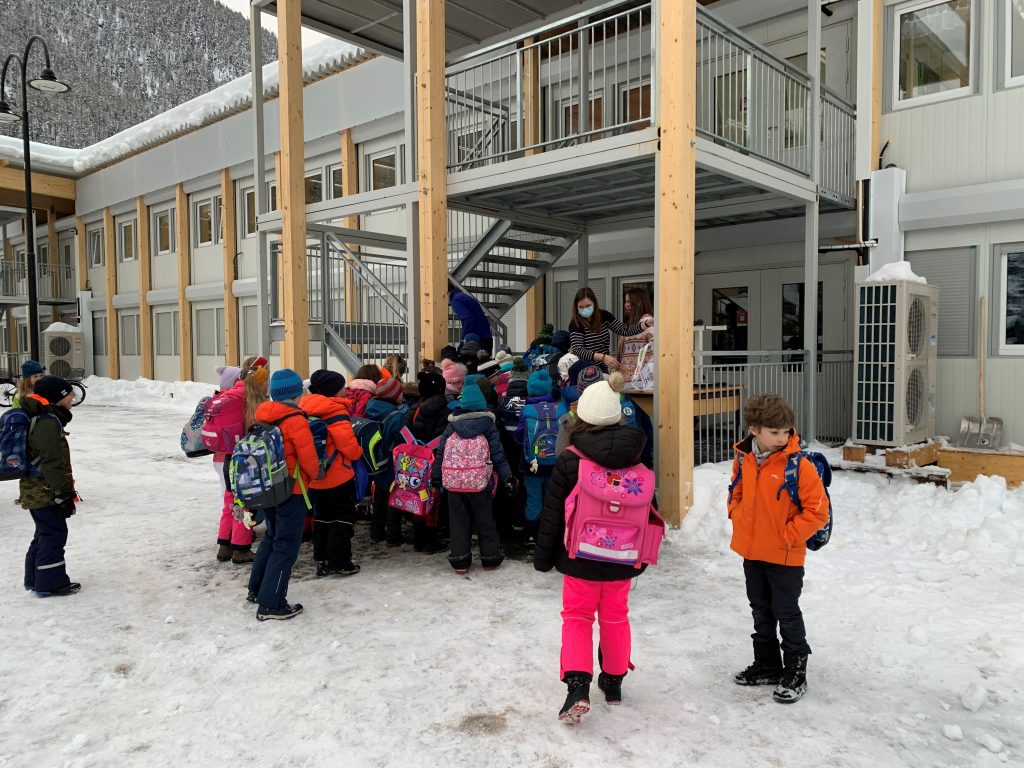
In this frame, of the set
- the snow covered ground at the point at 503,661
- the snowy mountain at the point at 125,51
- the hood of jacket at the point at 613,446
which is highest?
the snowy mountain at the point at 125,51

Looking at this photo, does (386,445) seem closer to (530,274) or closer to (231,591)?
(231,591)

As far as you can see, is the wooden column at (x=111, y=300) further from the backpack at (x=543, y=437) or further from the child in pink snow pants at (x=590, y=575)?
the child in pink snow pants at (x=590, y=575)

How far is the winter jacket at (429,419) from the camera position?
5.83m

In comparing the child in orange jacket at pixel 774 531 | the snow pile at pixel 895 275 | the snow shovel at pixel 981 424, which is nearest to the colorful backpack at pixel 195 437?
the child in orange jacket at pixel 774 531

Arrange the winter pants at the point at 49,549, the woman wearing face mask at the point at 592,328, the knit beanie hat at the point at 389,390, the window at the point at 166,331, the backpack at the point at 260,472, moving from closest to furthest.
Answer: the backpack at the point at 260,472
the winter pants at the point at 49,549
the knit beanie hat at the point at 389,390
the woman wearing face mask at the point at 592,328
the window at the point at 166,331

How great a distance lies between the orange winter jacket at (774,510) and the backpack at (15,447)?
4373 millimetres

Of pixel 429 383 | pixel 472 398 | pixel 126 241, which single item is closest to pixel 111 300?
pixel 126 241

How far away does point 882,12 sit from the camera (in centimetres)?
883

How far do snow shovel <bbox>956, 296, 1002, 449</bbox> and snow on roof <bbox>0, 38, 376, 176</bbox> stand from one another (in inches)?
491

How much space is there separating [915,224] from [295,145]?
7.36 m

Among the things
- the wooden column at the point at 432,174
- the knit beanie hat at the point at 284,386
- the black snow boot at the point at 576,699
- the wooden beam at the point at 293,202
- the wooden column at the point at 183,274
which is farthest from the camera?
the wooden column at the point at 183,274

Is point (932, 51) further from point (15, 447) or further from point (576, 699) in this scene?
point (15, 447)

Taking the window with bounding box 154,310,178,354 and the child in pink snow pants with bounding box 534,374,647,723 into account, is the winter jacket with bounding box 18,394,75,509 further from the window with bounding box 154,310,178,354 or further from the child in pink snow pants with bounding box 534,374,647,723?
the window with bounding box 154,310,178,354

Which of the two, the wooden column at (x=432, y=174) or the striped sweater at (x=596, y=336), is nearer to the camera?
the striped sweater at (x=596, y=336)
